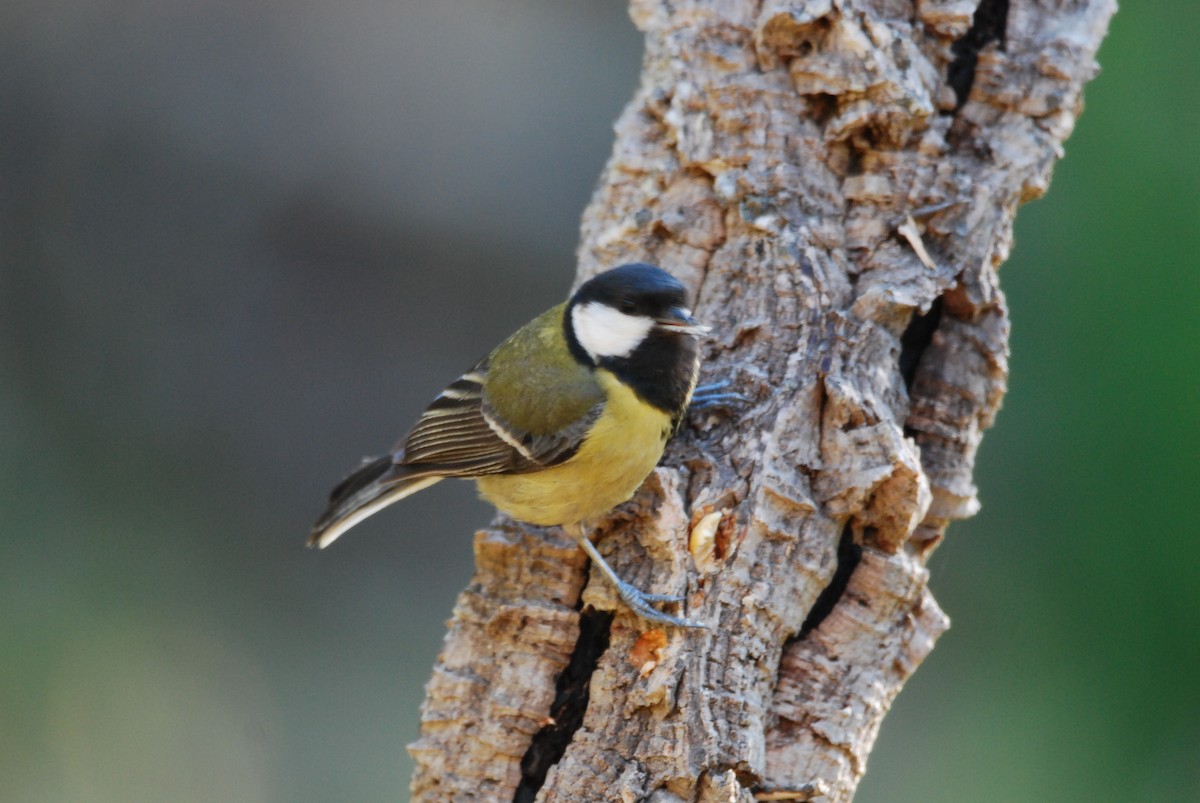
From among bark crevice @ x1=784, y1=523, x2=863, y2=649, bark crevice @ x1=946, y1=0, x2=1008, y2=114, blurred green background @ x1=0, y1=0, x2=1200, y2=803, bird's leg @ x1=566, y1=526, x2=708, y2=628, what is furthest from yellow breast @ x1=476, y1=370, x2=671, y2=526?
blurred green background @ x1=0, y1=0, x2=1200, y2=803

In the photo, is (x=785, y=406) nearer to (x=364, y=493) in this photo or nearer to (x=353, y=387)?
(x=364, y=493)

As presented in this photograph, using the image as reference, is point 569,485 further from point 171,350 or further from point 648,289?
Answer: point 171,350

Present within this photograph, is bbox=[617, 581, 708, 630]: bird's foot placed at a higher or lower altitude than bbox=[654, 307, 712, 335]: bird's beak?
lower

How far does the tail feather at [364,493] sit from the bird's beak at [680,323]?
0.69m

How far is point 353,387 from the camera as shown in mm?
4695

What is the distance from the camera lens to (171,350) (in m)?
4.46

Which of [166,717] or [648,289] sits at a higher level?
[648,289]

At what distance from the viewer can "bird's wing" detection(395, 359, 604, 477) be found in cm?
243

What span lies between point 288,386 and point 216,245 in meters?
0.64

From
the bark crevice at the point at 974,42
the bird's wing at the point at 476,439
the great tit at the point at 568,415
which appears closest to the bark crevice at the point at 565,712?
the great tit at the point at 568,415

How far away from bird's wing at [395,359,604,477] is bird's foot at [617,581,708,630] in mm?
458

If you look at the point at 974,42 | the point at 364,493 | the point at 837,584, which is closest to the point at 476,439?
the point at 364,493

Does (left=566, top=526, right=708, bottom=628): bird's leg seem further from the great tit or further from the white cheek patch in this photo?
the white cheek patch

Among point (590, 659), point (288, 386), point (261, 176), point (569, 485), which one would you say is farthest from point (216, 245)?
point (590, 659)
